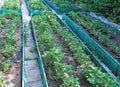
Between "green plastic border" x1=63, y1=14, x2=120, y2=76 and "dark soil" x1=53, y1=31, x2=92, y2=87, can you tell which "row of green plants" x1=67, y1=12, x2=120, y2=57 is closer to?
"green plastic border" x1=63, y1=14, x2=120, y2=76

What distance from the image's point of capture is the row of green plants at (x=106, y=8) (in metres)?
Result: 10.8

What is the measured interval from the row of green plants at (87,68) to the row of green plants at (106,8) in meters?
4.48

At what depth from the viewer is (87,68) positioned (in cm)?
511

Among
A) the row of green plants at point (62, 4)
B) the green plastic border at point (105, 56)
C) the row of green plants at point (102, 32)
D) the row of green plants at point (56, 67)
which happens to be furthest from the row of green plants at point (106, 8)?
the row of green plants at point (56, 67)

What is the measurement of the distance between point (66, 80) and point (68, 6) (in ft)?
30.3

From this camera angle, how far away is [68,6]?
1302 centimetres

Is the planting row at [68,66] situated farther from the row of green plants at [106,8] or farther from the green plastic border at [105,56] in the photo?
the row of green plants at [106,8]

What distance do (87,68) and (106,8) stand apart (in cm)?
726

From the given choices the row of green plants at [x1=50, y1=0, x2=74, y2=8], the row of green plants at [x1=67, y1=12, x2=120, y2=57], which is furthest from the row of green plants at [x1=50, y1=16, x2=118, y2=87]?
the row of green plants at [x1=50, y1=0, x2=74, y2=8]

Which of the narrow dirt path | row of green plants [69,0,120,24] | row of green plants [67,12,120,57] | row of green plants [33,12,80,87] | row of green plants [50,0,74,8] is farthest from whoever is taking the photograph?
row of green plants [50,0,74,8]

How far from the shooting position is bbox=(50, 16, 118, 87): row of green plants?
454 cm

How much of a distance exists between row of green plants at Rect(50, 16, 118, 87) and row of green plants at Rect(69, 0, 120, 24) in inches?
176

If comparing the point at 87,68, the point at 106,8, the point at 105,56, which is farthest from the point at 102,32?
the point at 87,68

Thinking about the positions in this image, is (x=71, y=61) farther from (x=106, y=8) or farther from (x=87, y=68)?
(x=106, y=8)
